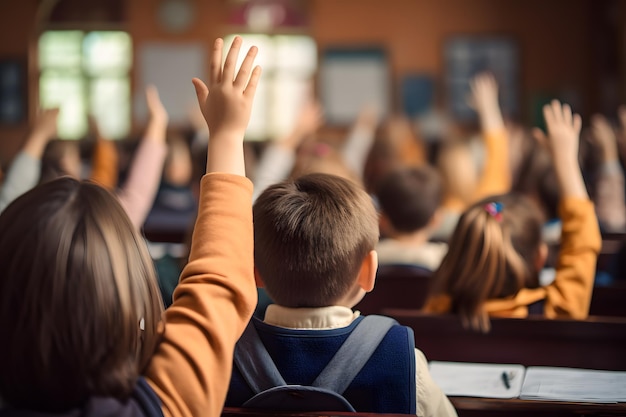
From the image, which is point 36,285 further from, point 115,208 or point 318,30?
point 318,30

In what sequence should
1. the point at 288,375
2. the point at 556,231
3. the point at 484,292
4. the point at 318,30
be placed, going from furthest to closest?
the point at 318,30 → the point at 556,231 → the point at 484,292 → the point at 288,375

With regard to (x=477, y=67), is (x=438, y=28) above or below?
above

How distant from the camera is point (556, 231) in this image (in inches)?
143

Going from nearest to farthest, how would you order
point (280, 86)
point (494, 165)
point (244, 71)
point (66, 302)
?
point (66, 302)
point (244, 71)
point (494, 165)
point (280, 86)

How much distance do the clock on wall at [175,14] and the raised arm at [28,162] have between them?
374 inches

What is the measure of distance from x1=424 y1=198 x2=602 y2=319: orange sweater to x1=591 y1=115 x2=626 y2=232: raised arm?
166 centimetres

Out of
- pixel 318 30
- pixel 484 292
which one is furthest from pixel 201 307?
pixel 318 30

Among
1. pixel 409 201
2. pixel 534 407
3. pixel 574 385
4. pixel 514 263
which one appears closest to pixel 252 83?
pixel 534 407

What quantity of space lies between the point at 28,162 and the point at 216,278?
1.80m

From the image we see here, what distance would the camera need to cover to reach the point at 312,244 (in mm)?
1478

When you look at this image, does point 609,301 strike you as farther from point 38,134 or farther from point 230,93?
point 38,134

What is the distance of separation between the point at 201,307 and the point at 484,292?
1135 millimetres

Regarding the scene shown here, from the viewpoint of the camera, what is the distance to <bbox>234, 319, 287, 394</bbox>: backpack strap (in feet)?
4.51

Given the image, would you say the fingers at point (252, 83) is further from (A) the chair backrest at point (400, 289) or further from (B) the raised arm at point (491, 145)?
(B) the raised arm at point (491, 145)
